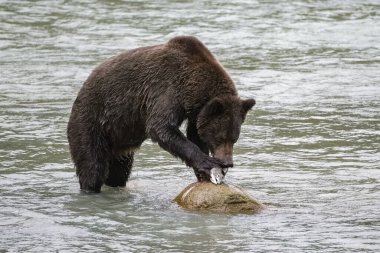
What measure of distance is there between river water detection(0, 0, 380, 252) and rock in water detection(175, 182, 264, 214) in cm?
10

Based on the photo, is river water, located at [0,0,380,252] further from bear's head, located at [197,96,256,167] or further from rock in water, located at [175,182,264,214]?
bear's head, located at [197,96,256,167]

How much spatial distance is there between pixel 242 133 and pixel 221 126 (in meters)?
3.53

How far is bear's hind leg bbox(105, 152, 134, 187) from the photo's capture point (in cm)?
997

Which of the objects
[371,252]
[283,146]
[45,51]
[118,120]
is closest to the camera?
[371,252]

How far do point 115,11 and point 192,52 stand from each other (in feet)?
38.6

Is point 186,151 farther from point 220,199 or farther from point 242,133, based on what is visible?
point 242,133

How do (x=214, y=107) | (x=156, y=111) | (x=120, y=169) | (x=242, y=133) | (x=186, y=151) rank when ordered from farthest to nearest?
(x=242, y=133) → (x=120, y=169) → (x=156, y=111) → (x=186, y=151) → (x=214, y=107)

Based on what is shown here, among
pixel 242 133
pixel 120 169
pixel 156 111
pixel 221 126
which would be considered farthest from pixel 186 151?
pixel 242 133

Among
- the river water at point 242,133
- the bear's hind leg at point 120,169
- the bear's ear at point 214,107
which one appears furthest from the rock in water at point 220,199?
the bear's hind leg at point 120,169

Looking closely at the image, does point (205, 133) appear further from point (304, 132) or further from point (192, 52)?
point (304, 132)

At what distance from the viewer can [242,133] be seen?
12359 mm

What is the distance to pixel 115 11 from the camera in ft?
68.4

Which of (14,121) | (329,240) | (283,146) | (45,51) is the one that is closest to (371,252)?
(329,240)

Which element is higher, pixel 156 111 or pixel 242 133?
pixel 156 111
